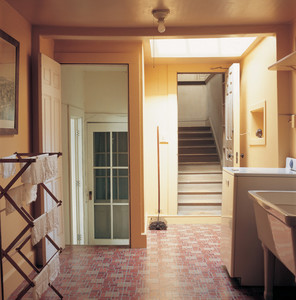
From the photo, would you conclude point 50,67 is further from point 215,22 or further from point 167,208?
point 167,208

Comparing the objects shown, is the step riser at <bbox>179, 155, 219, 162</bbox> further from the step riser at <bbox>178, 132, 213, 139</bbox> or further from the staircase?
the step riser at <bbox>178, 132, 213, 139</bbox>

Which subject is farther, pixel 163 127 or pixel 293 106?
pixel 163 127

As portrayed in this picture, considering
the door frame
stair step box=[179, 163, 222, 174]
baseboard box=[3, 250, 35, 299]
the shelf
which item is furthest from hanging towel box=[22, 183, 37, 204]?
stair step box=[179, 163, 222, 174]

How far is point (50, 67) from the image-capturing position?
3.93 meters

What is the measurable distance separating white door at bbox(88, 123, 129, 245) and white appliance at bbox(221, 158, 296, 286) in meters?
3.47

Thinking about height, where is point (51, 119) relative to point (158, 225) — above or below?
above

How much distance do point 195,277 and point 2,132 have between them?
2.29 m

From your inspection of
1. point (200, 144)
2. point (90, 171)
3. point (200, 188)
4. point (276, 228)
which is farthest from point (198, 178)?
point (276, 228)

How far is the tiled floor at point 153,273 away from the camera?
124 inches

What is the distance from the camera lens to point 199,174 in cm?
725

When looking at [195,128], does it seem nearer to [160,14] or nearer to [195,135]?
[195,135]

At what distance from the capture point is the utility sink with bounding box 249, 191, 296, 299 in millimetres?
2139

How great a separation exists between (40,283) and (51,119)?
1918mm

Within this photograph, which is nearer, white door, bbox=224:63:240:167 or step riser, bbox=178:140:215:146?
white door, bbox=224:63:240:167
